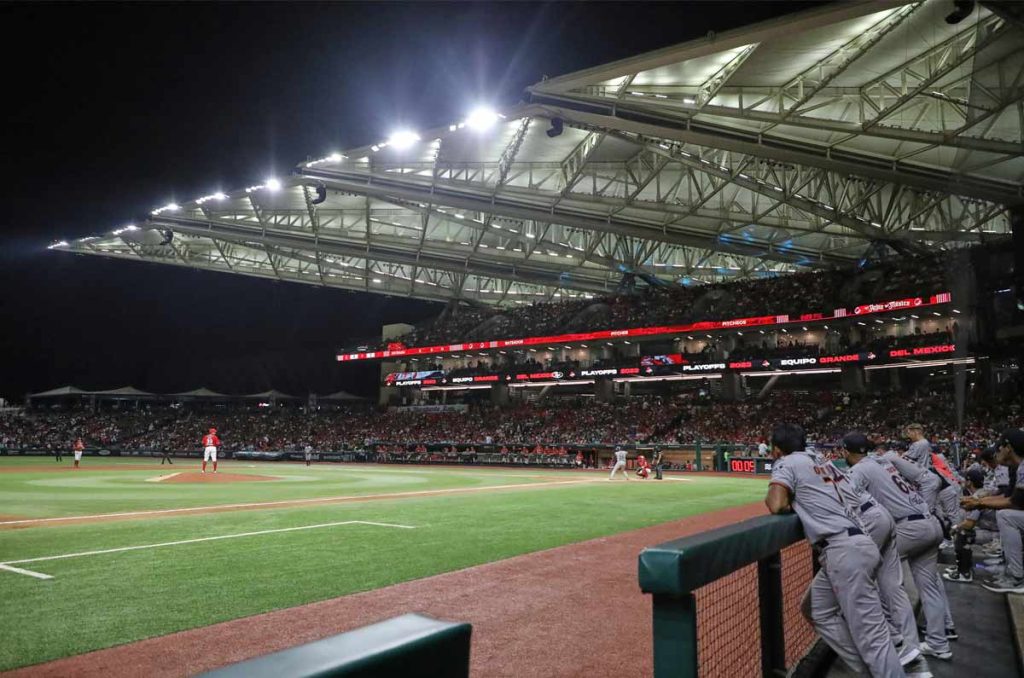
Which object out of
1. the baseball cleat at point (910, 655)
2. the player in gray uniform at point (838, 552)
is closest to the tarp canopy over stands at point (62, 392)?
the player in gray uniform at point (838, 552)

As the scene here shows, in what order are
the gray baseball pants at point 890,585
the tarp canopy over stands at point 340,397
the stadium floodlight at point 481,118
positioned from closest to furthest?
the gray baseball pants at point 890,585 < the stadium floodlight at point 481,118 < the tarp canopy over stands at point 340,397

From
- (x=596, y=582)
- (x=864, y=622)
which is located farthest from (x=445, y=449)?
(x=864, y=622)

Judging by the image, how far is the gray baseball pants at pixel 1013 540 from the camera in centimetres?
786

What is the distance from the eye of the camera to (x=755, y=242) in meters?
49.9

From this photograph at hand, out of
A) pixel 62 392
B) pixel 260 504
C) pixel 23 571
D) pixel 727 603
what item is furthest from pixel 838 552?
pixel 62 392

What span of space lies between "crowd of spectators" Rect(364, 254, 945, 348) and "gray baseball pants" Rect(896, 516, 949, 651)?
44545 millimetres

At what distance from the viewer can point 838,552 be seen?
466 centimetres

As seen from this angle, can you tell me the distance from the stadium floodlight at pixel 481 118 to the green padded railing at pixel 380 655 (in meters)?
30.1

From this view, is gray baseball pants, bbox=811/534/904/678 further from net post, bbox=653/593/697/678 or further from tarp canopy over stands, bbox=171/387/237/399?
tarp canopy over stands, bbox=171/387/237/399

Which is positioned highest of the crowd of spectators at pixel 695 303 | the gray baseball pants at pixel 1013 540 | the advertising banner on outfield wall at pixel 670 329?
the crowd of spectators at pixel 695 303

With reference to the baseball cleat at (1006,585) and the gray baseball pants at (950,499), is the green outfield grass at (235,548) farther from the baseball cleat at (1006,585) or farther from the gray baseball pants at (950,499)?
the baseball cleat at (1006,585)

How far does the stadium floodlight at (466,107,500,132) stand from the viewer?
2965 centimetres

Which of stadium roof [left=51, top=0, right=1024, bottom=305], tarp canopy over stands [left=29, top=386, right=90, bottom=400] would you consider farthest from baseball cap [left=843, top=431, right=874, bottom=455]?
tarp canopy over stands [left=29, top=386, right=90, bottom=400]

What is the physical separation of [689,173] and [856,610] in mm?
36990
